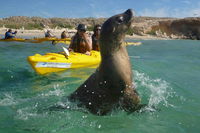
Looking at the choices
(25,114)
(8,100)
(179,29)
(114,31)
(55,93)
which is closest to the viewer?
(114,31)

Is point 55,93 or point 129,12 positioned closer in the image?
point 129,12

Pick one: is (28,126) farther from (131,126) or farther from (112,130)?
(131,126)

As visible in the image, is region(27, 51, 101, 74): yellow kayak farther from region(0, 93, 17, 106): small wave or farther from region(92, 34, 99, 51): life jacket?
region(0, 93, 17, 106): small wave

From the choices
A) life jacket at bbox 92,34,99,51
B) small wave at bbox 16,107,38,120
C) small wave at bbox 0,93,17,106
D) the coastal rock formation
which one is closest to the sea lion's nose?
small wave at bbox 16,107,38,120

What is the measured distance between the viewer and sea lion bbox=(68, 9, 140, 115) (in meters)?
4.53

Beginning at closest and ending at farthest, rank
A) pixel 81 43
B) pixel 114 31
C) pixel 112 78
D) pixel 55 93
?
pixel 112 78, pixel 114 31, pixel 55 93, pixel 81 43

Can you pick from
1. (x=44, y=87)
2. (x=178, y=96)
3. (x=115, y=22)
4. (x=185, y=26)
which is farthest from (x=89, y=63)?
(x=185, y=26)

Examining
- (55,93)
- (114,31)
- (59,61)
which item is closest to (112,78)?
(114,31)

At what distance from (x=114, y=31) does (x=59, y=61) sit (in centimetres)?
534

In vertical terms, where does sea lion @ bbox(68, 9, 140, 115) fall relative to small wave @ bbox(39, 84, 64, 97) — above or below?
above

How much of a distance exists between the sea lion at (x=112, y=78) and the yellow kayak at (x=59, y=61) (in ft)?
15.7

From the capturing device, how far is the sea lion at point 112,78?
453 centimetres

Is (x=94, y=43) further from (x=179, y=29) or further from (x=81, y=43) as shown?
(x=179, y=29)

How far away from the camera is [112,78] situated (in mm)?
4508
